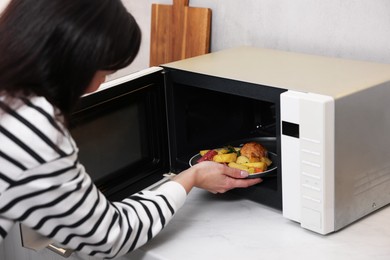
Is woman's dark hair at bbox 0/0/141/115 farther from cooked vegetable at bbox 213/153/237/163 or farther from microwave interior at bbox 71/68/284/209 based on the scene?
cooked vegetable at bbox 213/153/237/163

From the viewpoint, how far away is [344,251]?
1.02 meters

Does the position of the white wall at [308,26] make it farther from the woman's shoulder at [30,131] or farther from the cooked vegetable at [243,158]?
the woman's shoulder at [30,131]

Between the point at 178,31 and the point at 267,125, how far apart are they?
373 millimetres

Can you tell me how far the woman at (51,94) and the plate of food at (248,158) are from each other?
1.21 ft

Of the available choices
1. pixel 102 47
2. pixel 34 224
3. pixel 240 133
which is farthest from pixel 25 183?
pixel 240 133

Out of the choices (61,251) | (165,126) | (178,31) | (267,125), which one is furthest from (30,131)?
(178,31)

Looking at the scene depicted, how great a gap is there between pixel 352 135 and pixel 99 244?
441 mm

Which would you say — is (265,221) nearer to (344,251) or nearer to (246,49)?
(344,251)

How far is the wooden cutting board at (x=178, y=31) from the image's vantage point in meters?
1.53

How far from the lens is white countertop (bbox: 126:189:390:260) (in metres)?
1.02

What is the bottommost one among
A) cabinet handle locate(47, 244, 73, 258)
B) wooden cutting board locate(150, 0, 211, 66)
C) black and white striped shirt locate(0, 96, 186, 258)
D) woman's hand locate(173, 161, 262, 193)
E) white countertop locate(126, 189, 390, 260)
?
cabinet handle locate(47, 244, 73, 258)

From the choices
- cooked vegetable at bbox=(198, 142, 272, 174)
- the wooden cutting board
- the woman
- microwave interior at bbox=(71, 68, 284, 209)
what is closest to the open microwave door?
microwave interior at bbox=(71, 68, 284, 209)

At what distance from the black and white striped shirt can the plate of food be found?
0.30 metres

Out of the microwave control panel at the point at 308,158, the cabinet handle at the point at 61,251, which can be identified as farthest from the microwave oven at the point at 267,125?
the cabinet handle at the point at 61,251
